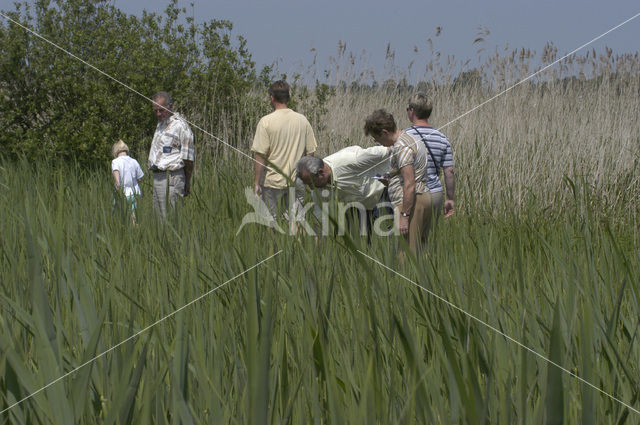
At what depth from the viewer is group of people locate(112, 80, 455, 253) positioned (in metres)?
3.92

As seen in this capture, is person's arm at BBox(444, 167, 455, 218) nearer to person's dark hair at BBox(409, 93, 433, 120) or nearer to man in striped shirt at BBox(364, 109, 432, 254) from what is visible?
man in striped shirt at BBox(364, 109, 432, 254)

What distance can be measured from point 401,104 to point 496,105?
166cm

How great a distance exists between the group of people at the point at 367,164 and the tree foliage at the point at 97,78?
342cm

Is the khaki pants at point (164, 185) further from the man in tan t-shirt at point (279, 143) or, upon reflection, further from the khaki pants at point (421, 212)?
the khaki pants at point (421, 212)

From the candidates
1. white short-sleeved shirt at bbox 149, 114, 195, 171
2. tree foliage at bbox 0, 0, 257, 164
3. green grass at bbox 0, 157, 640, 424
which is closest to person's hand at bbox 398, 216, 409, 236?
green grass at bbox 0, 157, 640, 424

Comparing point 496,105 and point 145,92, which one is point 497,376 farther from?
point 145,92

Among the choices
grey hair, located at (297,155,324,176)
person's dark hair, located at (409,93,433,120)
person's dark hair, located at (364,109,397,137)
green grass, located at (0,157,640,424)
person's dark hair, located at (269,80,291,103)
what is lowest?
green grass, located at (0,157,640,424)

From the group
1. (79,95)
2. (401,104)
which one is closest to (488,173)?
(401,104)

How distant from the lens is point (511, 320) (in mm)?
1929

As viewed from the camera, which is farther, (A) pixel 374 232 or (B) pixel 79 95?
(B) pixel 79 95

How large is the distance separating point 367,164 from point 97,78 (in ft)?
20.2

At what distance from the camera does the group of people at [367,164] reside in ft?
12.9

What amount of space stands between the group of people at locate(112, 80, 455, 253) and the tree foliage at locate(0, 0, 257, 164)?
135 inches

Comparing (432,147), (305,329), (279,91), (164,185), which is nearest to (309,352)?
(305,329)
